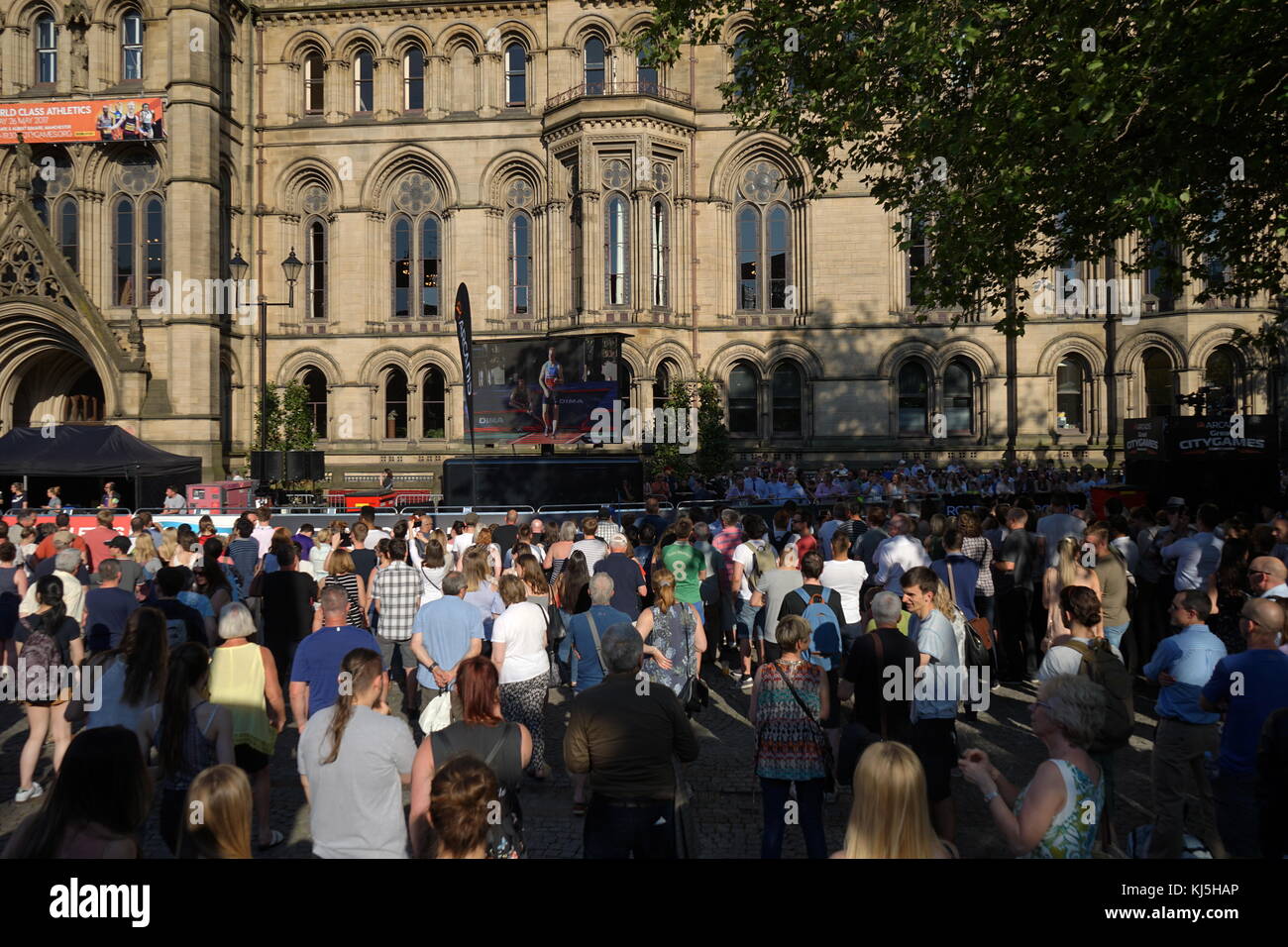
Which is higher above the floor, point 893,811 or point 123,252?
point 123,252

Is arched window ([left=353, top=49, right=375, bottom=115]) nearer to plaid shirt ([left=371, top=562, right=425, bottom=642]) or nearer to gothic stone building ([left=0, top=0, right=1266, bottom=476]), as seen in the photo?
gothic stone building ([left=0, top=0, right=1266, bottom=476])

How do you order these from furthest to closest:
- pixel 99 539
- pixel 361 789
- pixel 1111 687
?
1. pixel 99 539
2. pixel 1111 687
3. pixel 361 789

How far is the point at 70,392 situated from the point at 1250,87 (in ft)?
120

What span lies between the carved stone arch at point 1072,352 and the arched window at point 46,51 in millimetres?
36147

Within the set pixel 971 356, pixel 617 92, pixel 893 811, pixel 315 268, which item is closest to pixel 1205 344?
pixel 971 356

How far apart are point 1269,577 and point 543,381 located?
22.7 meters

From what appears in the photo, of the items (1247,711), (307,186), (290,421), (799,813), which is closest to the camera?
(1247,711)

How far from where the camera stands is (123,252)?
98.7ft

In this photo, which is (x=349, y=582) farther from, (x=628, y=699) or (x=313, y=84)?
(x=313, y=84)

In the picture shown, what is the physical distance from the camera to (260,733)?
213 inches

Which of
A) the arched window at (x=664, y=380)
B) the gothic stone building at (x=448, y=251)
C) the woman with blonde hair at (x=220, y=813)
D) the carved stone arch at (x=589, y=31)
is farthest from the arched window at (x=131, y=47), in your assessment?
the woman with blonde hair at (x=220, y=813)

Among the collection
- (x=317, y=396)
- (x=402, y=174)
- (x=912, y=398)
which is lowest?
(x=912, y=398)
